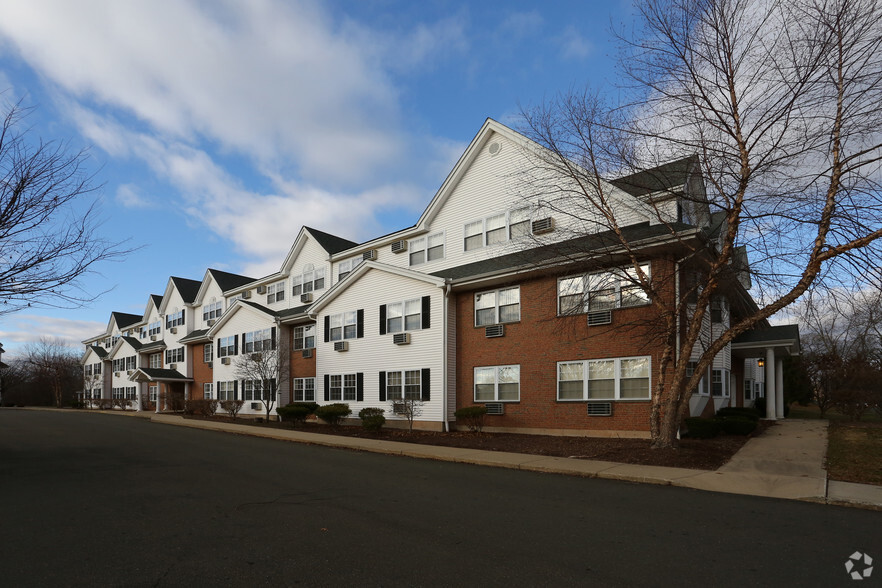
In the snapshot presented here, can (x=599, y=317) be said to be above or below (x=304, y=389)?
above

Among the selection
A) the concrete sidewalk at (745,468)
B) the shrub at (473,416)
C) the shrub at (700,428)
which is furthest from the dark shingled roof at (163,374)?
the shrub at (700,428)

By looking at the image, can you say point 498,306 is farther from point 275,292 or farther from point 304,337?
point 275,292

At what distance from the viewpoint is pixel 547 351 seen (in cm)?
1912

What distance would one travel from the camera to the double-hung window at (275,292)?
34875 mm

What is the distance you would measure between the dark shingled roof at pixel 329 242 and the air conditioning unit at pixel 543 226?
14030 millimetres

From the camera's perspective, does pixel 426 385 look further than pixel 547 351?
Yes

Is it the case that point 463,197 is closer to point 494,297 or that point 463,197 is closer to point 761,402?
point 494,297

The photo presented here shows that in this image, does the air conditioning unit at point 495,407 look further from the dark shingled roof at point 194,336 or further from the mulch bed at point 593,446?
the dark shingled roof at point 194,336

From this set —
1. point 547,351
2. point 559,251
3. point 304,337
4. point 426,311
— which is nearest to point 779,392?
point 547,351

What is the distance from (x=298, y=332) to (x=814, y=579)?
28.9 meters

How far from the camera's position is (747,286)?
15.2 meters

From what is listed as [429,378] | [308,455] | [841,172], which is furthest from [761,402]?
[308,455]

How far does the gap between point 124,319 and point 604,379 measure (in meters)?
60.1

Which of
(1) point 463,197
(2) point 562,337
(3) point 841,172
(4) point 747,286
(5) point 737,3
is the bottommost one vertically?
(2) point 562,337
